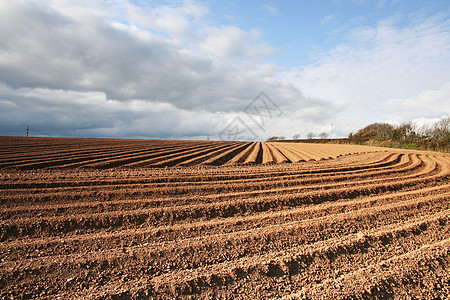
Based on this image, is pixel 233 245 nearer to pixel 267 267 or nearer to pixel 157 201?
pixel 267 267

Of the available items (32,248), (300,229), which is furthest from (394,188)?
(32,248)

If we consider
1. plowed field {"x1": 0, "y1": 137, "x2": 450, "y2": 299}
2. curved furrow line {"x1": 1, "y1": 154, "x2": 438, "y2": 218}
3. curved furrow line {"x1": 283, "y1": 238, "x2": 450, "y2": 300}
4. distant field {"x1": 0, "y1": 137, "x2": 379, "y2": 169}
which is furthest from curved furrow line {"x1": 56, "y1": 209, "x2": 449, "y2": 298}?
distant field {"x1": 0, "y1": 137, "x2": 379, "y2": 169}

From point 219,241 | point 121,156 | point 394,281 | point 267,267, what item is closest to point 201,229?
point 219,241

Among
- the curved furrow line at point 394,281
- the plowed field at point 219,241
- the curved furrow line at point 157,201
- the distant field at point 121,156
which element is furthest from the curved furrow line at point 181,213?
the distant field at point 121,156

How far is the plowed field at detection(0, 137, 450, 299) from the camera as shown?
10.3ft

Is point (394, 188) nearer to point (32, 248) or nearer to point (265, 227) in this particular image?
point (265, 227)

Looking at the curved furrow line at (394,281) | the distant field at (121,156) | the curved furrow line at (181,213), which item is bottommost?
the curved furrow line at (394,281)

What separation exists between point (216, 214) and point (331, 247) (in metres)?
2.40

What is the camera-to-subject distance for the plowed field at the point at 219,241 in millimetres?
3143

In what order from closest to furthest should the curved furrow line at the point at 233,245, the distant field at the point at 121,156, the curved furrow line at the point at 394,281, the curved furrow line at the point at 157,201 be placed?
the curved furrow line at the point at 394,281 → the curved furrow line at the point at 233,245 → the curved furrow line at the point at 157,201 → the distant field at the point at 121,156

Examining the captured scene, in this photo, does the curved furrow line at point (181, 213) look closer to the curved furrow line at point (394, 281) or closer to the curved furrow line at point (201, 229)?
the curved furrow line at point (201, 229)

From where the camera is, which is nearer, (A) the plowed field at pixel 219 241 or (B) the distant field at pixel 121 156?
(A) the plowed field at pixel 219 241

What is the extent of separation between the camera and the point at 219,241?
13.6ft

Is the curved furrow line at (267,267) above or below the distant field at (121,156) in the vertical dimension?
below
